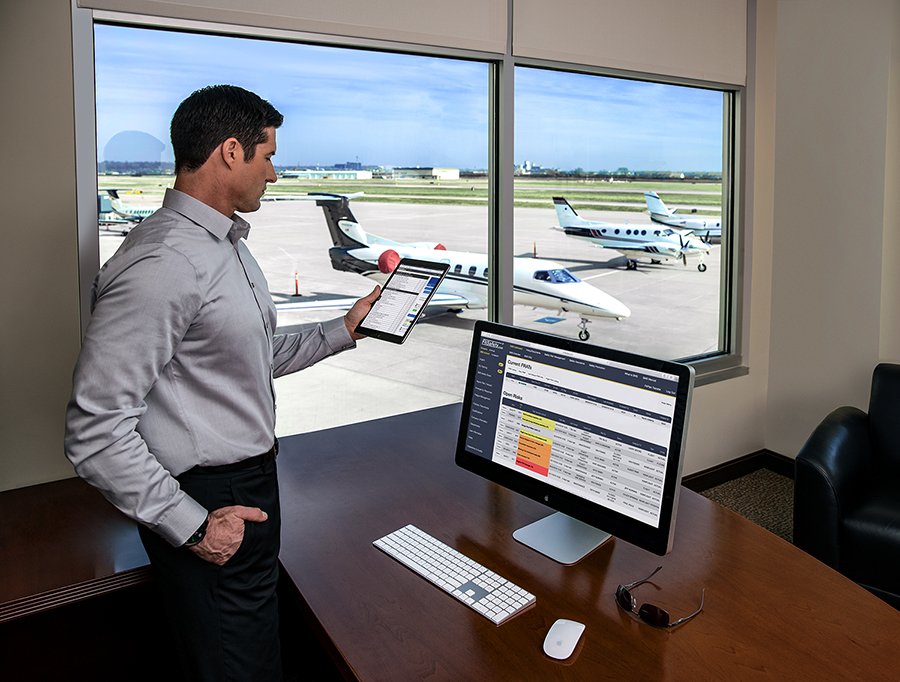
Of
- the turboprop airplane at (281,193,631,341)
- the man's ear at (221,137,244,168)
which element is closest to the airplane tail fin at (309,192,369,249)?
the turboprop airplane at (281,193,631,341)

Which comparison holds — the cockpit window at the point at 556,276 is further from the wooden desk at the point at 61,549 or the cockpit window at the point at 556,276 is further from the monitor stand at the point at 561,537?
the wooden desk at the point at 61,549

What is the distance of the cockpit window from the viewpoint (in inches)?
124

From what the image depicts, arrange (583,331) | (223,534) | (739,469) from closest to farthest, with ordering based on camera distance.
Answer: (223,534)
(583,331)
(739,469)

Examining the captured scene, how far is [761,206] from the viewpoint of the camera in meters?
Answer: 3.76

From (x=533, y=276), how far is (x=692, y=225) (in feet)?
3.70

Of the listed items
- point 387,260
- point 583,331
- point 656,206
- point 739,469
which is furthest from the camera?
point 739,469

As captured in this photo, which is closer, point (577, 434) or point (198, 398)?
point (198, 398)

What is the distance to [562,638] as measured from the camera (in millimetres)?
1233

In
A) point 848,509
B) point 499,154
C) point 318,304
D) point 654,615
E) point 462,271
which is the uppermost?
point 499,154

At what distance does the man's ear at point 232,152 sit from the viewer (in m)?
1.39

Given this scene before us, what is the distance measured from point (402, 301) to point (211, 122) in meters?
0.71

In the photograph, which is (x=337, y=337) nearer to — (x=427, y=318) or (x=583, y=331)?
(x=427, y=318)

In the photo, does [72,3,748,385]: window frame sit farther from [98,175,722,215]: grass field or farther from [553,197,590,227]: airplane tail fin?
[553,197,590,227]: airplane tail fin

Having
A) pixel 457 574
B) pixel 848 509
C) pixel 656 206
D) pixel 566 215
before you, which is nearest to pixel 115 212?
pixel 457 574
